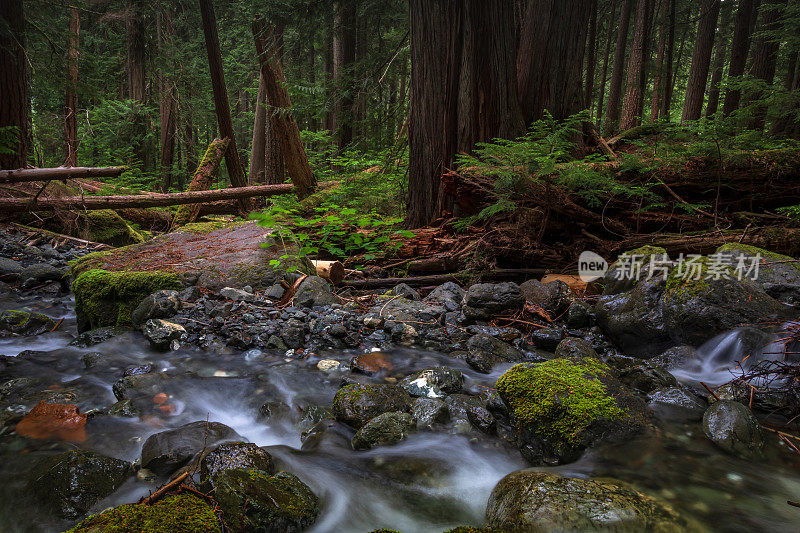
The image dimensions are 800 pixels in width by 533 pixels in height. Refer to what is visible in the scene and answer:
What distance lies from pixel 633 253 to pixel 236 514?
4.42 metres

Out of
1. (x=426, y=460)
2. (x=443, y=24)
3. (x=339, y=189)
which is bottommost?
(x=426, y=460)

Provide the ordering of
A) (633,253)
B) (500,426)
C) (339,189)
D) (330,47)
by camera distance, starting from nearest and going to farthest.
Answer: (500,426)
(633,253)
(339,189)
(330,47)

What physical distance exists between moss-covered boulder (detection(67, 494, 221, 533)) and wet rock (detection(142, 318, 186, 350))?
244 cm

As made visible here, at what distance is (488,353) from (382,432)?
1.44 m

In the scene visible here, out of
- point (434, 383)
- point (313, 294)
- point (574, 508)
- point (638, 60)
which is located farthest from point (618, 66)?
point (574, 508)

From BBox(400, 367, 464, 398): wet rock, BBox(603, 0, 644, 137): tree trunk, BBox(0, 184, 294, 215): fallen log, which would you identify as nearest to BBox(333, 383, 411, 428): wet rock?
BBox(400, 367, 464, 398): wet rock

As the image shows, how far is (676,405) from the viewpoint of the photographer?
279cm

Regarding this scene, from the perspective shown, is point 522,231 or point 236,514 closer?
point 236,514

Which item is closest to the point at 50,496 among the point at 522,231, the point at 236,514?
the point at 236,514

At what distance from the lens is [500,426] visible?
8.77 ft

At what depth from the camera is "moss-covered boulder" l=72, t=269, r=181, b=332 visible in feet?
14.7

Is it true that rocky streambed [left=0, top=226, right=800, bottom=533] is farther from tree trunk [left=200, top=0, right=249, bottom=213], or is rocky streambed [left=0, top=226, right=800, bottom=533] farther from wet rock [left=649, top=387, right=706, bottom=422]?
tree trunk [left=200, top=0, right=249, bottom=213]

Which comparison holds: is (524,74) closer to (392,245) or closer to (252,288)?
(392,245)

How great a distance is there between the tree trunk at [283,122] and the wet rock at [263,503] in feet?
25.7
